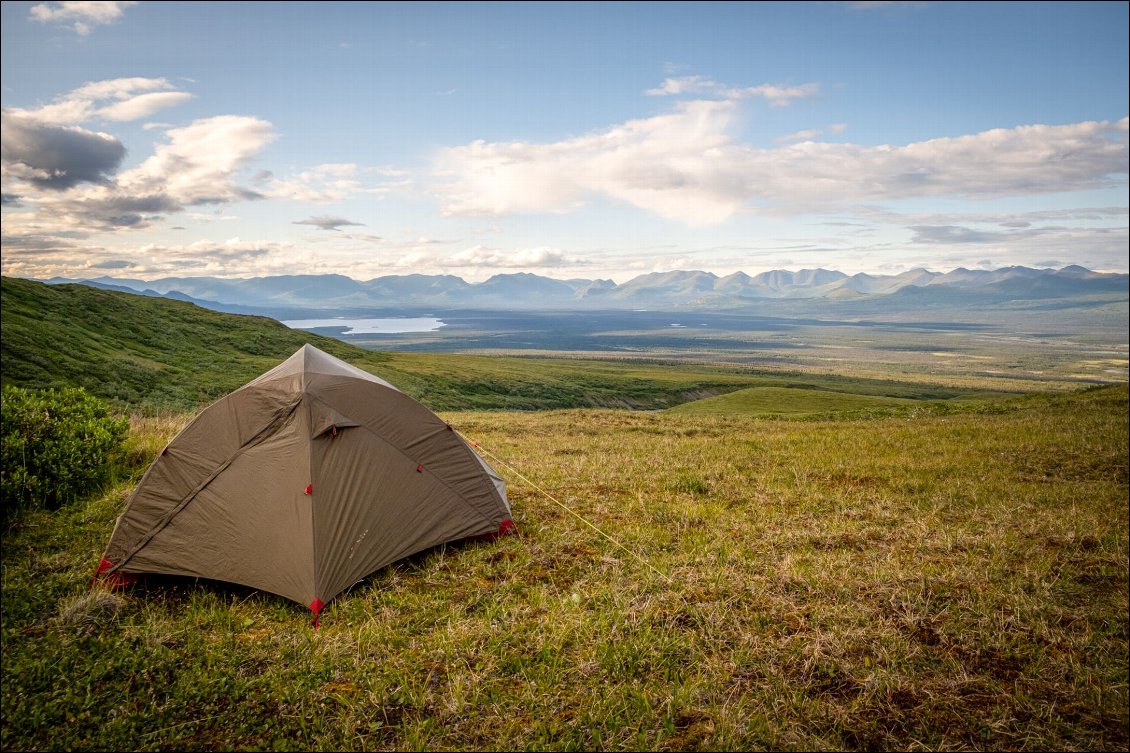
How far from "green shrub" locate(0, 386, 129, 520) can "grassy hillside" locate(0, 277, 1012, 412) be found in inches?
777

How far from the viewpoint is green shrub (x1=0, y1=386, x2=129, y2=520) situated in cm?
1084

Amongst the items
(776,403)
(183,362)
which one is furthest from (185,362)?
(776,403)

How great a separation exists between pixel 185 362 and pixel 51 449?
62.3 m

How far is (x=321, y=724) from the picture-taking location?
212 inches

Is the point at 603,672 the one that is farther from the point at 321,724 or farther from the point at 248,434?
the point at 248,434

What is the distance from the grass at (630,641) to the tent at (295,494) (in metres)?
0.46

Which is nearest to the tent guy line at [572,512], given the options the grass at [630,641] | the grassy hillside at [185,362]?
the grass at [630,641]

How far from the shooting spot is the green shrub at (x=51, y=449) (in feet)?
35.6

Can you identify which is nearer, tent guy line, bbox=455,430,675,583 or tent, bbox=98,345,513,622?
tent, bbox=98,345,513,622

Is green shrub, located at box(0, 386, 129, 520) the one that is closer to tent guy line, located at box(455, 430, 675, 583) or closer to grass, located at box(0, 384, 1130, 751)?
grass, located at box(0, 384, 1130, 751)

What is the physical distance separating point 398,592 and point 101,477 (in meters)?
9.20

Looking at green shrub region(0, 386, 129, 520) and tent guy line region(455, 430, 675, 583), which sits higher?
green shrub region(0, 386, 129, 520)

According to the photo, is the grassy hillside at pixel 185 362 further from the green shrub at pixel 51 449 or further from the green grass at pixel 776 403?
the green grass at pixel 776 403

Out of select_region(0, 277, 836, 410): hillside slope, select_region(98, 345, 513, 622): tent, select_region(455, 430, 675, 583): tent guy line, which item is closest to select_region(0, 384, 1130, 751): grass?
select_region(455, 430, 675, 583): tent guy line
